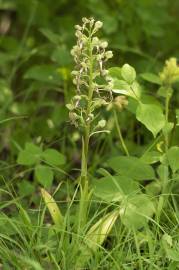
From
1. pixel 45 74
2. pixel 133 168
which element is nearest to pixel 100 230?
pixel 133 168

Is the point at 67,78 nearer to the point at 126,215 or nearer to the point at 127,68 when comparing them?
the point at 127,68

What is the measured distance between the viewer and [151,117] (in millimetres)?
2236

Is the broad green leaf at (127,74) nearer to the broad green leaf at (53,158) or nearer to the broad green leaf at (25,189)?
the broad green leaf at (53,158)

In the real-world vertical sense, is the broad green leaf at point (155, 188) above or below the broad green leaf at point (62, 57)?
below

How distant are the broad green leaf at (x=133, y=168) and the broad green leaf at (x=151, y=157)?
0.7 inches

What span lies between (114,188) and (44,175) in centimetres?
34

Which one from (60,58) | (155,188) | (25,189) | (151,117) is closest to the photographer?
(151,117)

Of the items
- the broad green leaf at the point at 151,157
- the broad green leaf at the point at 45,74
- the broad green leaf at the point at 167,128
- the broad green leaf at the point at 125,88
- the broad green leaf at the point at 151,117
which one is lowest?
the broad green leaf at the point at 151,157

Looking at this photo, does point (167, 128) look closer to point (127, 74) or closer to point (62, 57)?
point (127, 74)

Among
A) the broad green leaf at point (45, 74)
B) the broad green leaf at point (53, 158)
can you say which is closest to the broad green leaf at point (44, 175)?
the broad green leaf at point (53, 158)

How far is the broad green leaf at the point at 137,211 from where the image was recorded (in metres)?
2.13

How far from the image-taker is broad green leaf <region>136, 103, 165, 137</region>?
222 cm

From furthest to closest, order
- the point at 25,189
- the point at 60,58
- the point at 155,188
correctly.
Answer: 1. the point at 60,58
2. the point at 25,189
3. the point at 155,188

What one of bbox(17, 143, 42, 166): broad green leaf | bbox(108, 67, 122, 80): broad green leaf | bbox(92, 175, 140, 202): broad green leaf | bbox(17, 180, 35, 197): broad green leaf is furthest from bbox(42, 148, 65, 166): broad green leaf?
bbox(108, 67, 122, 80): broad green leaf
